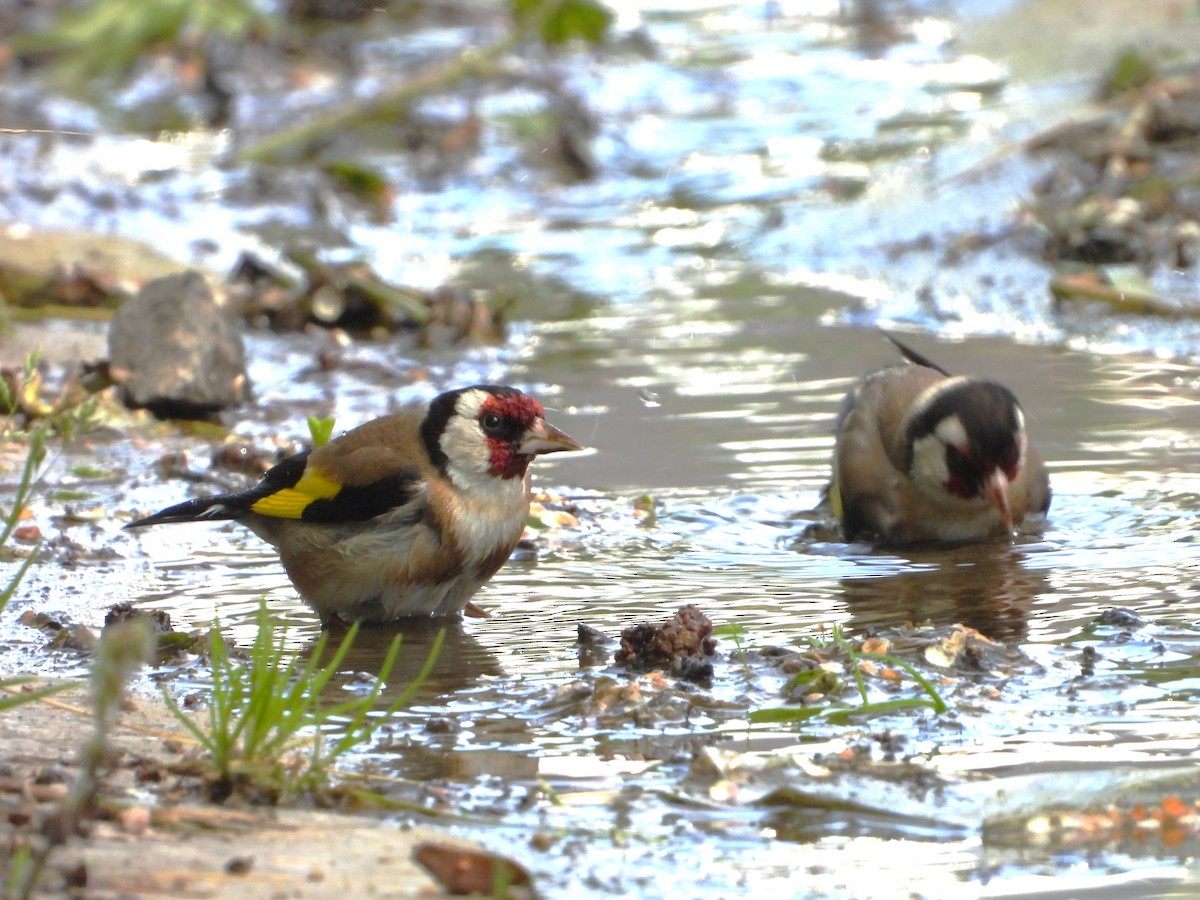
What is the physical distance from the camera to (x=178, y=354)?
722cm

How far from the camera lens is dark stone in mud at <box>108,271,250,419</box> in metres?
7.21

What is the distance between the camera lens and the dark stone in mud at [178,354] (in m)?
7.21

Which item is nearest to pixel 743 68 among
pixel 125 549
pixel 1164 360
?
pixel 1164 360

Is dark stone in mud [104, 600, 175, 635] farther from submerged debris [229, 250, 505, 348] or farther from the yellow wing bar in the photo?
submerged debris [229, 250, 505, 348]

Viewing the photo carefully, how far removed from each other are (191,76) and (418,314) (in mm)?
8278

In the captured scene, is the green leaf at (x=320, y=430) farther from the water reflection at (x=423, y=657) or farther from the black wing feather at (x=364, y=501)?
the water reflection at (x=423, y=657)

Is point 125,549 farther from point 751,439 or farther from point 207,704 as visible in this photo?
point 751,439

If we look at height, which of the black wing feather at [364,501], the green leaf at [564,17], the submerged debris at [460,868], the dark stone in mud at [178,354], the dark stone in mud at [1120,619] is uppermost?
the green leaf at [564,17]

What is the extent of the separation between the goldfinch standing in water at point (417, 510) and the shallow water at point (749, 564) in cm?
13

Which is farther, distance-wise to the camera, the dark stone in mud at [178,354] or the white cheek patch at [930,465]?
the dark stone in mud at [178,354]

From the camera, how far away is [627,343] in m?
8.19

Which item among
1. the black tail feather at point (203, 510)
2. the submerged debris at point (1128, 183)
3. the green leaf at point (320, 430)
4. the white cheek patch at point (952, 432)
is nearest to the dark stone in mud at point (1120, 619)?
the white cheek patch at point (952, 432)

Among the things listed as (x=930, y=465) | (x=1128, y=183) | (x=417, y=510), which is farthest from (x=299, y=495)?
(x=1128, y=183)

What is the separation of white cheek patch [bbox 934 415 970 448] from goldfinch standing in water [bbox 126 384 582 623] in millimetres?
1204
